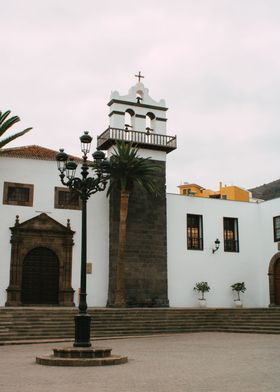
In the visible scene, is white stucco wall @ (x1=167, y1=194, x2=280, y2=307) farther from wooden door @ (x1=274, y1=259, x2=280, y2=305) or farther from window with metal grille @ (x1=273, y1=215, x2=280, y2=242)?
wooden door @ (x1=274, y1=259, x2=280, y2=305)

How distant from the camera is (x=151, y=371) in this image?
380 inches

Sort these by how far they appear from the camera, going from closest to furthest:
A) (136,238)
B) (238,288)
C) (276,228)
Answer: (136,238)
(238,288)
(276,228)

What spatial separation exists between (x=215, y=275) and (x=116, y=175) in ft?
25.1

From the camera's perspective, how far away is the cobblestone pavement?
7.98 metres

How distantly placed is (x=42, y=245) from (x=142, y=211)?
4693 mm

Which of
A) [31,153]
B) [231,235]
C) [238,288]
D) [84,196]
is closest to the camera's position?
[84,196]

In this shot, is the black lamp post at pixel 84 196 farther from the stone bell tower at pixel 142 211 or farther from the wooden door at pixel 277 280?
the wooden door at pixel 277 280

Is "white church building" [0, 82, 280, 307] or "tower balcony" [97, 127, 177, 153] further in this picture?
"tower balcony" [97, 127, 177, 153]

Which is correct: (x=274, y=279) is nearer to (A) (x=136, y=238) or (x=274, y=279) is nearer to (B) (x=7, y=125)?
(A) (x=136, y=238)

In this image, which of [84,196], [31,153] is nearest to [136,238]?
[31,153]

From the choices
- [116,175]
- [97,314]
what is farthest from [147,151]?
[97,314]

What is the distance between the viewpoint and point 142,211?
984 inches

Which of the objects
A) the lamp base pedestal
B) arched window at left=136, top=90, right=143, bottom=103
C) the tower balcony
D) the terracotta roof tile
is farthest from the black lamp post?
arched window at left=136, top=90, right=143, bottom=103

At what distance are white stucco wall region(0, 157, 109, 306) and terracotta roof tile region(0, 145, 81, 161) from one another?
286 millimetres
